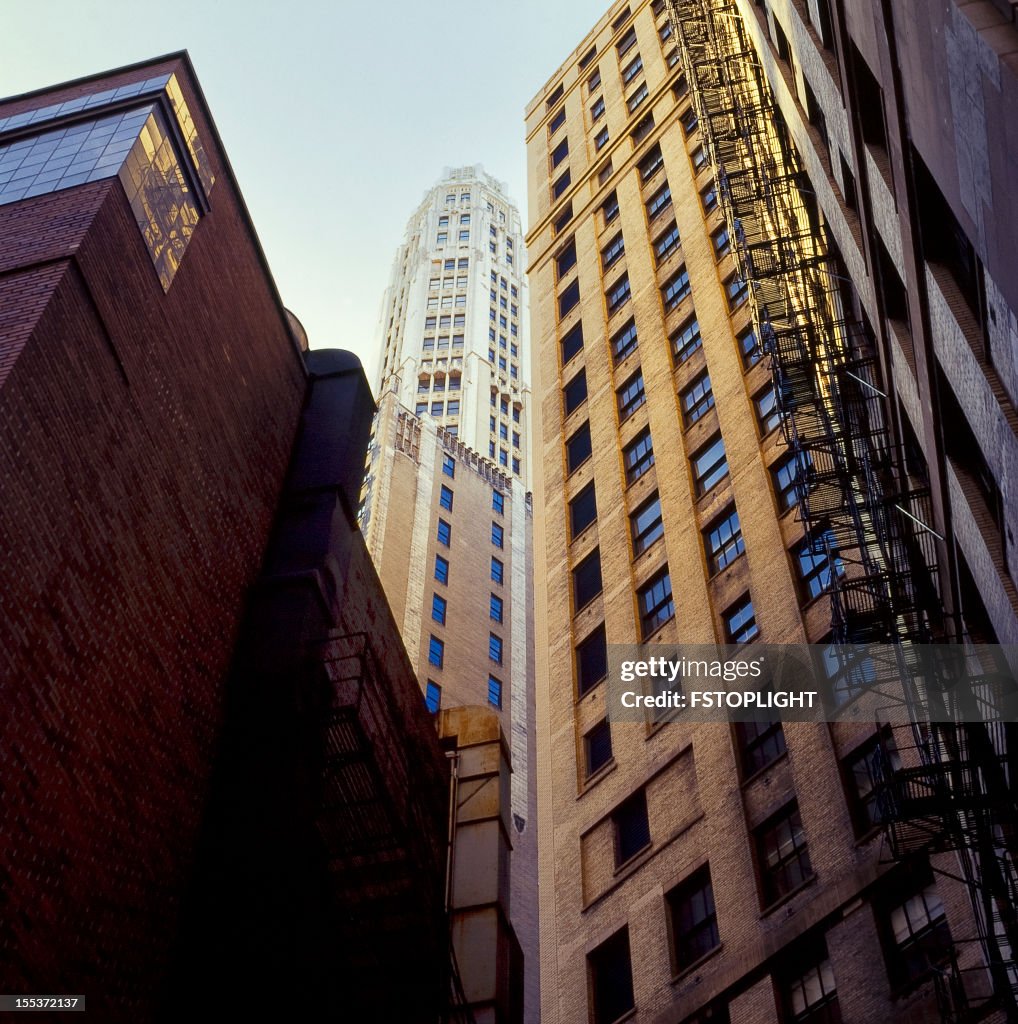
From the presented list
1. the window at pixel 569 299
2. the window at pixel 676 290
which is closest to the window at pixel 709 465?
the window at pixel 676 290

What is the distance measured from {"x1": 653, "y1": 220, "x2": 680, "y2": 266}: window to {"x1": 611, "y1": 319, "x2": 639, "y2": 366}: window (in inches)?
107

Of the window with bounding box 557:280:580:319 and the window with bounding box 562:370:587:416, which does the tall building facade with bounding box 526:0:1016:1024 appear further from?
the window with bounding box 557:280:580:319

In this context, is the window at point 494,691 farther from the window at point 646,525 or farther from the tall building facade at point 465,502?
the window at point 646,525

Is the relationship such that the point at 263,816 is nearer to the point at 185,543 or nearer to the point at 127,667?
the point at 127,667

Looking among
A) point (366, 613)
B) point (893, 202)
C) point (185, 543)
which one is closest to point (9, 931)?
point (185, 543)

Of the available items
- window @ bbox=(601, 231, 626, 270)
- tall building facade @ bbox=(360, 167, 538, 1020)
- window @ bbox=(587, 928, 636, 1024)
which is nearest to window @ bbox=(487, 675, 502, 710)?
tall building facade @ bbox=(360, 167, 538, 1020)

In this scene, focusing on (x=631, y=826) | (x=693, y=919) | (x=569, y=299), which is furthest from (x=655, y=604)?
(x=569, y=299)

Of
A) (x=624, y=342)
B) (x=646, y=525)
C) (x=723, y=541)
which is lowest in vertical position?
(x=723, y=541)

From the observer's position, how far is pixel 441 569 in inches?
2493

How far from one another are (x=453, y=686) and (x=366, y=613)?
35.0m

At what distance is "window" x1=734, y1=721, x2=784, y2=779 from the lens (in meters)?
22.9

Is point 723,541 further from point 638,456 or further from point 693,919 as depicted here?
point 693,919

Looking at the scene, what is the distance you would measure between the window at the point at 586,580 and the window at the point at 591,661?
1.33 meters

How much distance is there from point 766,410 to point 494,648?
118 ft
